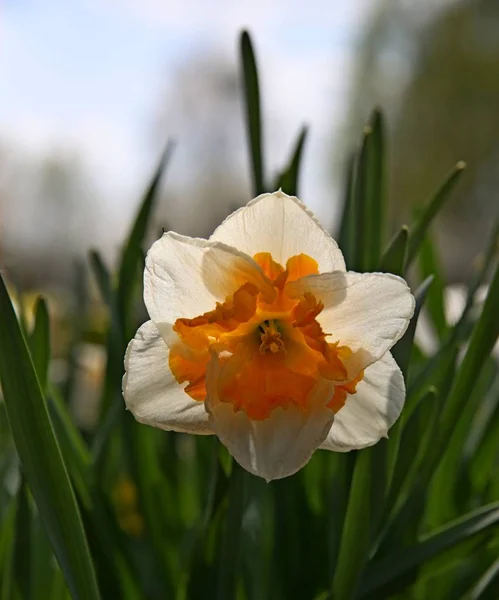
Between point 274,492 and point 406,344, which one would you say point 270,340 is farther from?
point 274,492

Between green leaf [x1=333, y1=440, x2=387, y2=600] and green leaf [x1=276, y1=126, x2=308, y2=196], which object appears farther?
green leaf [x1=276, y1=126, x2=308, y2=196]

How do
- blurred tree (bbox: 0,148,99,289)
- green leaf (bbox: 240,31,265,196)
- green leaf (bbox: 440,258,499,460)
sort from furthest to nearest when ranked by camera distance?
blurred tree (bbox: 0,148,99,289) → green leaf (bbox: 240,31,265,196) → green leaf (bbox: 440,258,499,460)

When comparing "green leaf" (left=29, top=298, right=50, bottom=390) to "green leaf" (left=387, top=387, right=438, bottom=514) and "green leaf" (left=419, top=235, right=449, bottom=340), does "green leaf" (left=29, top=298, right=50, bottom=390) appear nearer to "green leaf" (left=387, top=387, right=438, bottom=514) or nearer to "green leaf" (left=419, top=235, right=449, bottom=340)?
"green leaf" (left=387, top=387, right=438, bottom=514)

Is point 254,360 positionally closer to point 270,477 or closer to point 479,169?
point 270,477

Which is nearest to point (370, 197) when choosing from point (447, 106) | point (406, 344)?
point (406, 344)

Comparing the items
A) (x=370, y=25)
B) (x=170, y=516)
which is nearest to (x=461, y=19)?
(x=370, y=25)

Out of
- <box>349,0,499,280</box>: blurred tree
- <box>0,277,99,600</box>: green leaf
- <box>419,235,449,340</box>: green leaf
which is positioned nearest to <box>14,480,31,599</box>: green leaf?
<box>0,277,99,600</box>: green leaf
